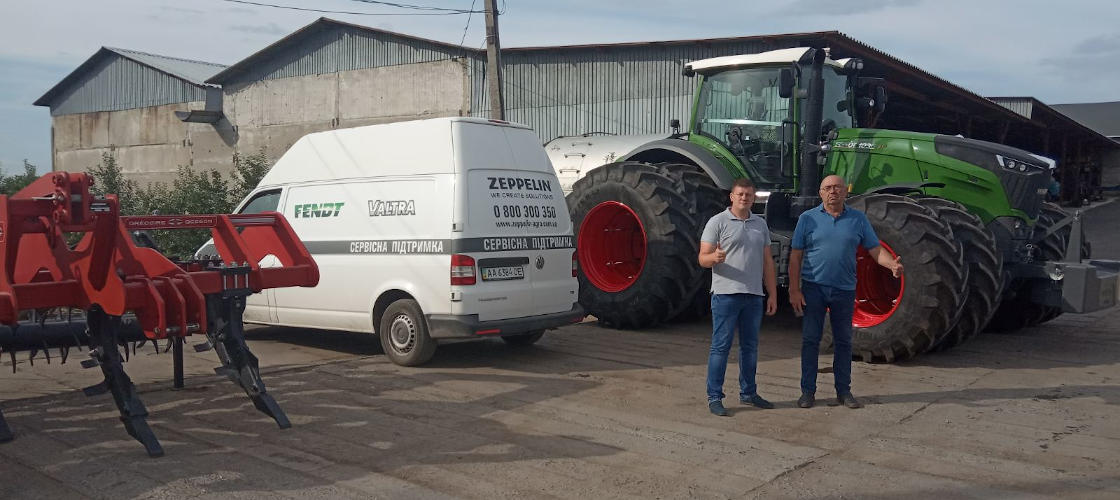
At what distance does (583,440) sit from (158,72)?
26524 mm

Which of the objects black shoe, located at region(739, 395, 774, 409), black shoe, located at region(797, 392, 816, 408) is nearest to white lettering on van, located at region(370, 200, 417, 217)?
black shoe, located at region(739, 395, 774, 409)

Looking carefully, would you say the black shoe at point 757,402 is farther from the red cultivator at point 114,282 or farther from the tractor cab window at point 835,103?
the tractor cab window at point 835,103

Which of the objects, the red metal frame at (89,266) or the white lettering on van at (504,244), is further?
the white lettering on van at (504,244)

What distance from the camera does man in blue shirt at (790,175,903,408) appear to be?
6.28 metres

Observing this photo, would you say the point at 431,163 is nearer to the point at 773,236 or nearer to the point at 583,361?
the point at 583,361

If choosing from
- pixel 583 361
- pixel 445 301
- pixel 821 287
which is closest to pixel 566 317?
pixel 583 361

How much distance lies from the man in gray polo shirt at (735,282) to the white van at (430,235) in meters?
2.14

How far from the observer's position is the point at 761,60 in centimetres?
959

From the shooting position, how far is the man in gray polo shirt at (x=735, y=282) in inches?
244

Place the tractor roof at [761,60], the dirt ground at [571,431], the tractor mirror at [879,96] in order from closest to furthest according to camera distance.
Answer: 1. the dirt ground at [571,431]
2. the tractor roof at [761,60]
3. the tractor mirror at [879,96]

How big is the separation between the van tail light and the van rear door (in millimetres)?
83

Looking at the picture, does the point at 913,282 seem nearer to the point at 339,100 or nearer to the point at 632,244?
the point at 632,244

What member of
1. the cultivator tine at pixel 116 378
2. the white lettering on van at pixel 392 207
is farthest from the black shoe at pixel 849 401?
the cultivator tine at pixel 116 378

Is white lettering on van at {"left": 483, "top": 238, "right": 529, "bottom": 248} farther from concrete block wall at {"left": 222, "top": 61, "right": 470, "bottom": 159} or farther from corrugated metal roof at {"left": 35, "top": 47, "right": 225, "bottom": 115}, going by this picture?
corrugated metal roof at {"left": 35, "top": 47, "right": 225, "bottom": 115}
